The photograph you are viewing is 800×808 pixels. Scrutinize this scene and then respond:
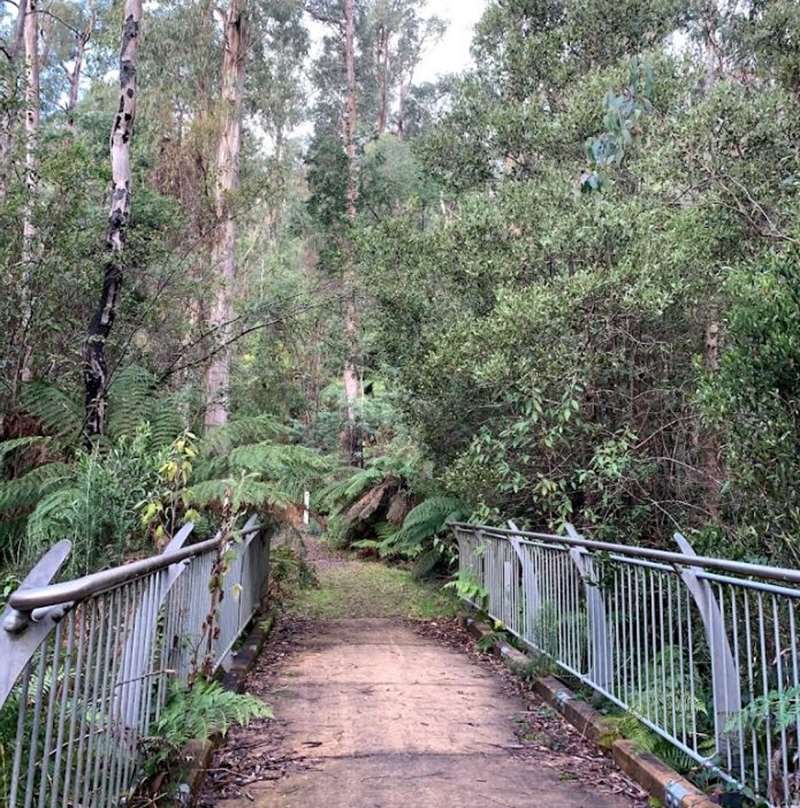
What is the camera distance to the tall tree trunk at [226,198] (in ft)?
32.3

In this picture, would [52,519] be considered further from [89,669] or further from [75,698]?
[75,698]

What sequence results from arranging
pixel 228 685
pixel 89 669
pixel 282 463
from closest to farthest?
pixel 89 669 < pixel 228 685 < pixel 282 463

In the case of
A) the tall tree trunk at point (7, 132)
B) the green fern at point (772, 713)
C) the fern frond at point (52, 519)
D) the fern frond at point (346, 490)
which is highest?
the tall tree trunk at point (7, 132)

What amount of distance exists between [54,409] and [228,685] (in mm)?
3189

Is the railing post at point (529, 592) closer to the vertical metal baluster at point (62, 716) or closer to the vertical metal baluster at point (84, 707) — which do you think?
the vertical metal baluster at point (84, 707)

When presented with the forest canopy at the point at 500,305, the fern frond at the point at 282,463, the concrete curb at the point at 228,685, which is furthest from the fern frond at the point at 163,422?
the concrete curb at the point at 228,685

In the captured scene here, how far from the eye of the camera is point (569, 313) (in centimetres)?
673

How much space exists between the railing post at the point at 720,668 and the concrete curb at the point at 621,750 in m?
0.24

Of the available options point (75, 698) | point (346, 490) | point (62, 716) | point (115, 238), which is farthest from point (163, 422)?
point (346, 490)

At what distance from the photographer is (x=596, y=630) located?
4.50 metres

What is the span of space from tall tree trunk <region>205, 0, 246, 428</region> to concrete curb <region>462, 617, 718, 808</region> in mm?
5632

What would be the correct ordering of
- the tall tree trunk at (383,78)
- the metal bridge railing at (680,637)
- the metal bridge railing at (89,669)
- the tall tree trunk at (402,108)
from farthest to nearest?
the tall tree trunk at (402,108), the tall tree trunk at (383,78), the metal bridge railing at (680,637), the metal bridge railing at (89,669)

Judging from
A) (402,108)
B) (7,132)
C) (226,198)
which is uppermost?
(402,108)

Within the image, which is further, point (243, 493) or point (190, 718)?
point (243, 493)
